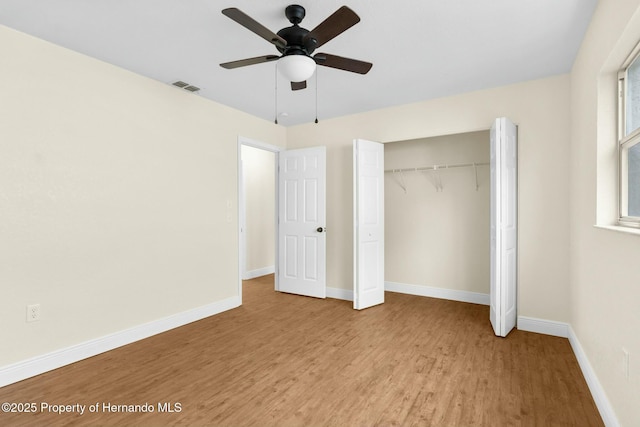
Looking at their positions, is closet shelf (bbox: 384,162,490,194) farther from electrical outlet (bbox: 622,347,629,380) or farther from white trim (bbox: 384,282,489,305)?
electrical outlet (bbox: 622,347,629,380)

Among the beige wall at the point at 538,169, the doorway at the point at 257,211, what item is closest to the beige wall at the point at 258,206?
the doorway at the point at 257,211

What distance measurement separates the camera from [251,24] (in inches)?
71.2

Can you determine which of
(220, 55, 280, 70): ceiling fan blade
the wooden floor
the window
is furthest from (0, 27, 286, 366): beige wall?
the window

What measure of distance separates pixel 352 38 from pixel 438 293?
11.8ft

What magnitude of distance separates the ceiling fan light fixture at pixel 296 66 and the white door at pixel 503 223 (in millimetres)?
2072

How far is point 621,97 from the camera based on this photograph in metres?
2.06

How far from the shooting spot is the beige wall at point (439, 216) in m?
4.45

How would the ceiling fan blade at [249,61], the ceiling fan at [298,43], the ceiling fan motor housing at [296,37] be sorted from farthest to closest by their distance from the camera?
the ceiling fan blade at [249,61] < the ceiling fan motor housing at [296,37] < the ceiling fan at [298,43]

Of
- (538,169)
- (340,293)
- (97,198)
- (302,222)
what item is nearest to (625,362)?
(538,169)

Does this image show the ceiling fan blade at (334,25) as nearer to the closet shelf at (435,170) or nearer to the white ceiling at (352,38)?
the white ceiling at (352,38)

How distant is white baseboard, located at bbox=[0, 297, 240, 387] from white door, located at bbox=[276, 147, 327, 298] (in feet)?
4.24

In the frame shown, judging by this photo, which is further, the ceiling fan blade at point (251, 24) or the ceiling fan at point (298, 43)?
the ceiling fan at point (298, 43)

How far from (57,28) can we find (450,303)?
16.1 feet

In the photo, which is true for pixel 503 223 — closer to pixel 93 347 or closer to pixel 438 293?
pixel 438 293
